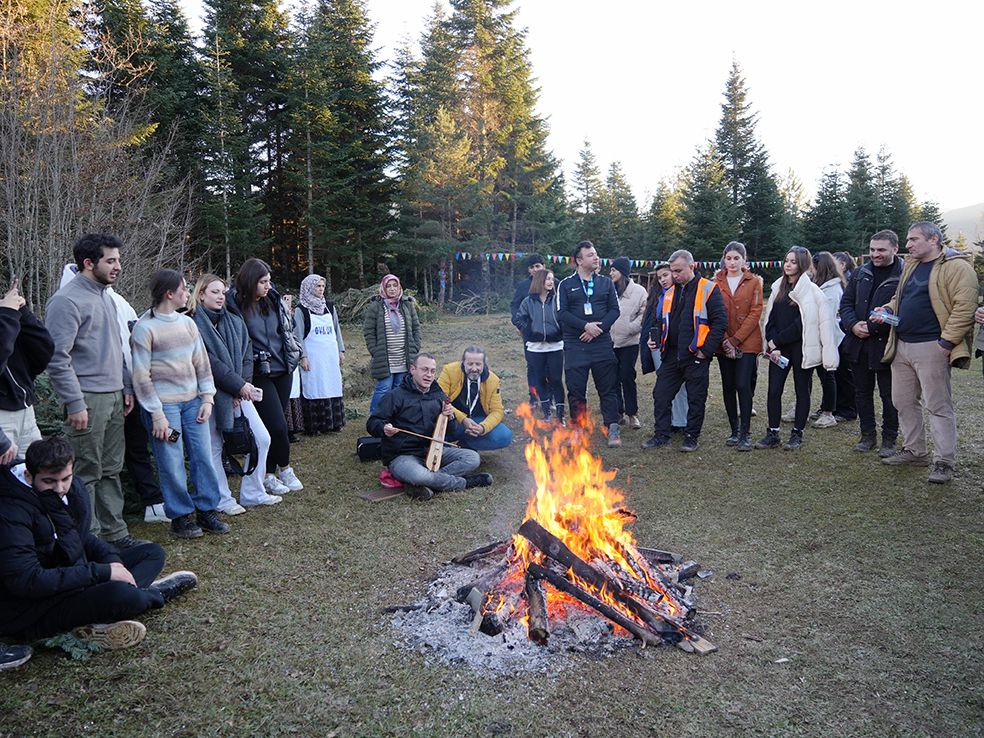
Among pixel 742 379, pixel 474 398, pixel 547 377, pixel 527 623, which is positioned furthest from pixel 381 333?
pixel 527 623

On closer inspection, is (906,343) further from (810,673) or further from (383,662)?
(383,662)

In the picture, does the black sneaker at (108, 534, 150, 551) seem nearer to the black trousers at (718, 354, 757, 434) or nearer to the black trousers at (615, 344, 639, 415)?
the black trousers at (615, 344, 639, 415)

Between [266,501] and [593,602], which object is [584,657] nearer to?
[593,602]

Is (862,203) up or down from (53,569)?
up

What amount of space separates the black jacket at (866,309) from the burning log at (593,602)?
4237 millimetres

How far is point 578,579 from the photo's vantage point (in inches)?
147

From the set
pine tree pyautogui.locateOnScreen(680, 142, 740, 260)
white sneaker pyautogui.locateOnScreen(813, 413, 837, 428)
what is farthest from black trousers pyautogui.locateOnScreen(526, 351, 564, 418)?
pine tree pyautogui.locateOnScreen(680, 142, 740, 260)

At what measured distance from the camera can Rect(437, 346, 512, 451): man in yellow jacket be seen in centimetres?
630

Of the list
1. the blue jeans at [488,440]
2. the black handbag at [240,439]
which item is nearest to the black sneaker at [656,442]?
the blue jeans at [488,440]

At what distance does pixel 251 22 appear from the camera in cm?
2498

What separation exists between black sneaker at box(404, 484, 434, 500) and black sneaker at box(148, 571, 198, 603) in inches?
82.0

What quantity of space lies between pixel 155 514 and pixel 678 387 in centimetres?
534

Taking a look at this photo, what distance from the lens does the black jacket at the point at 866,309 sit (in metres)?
6.16

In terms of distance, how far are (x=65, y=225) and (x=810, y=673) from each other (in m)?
13.4
